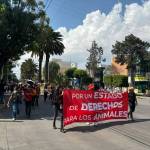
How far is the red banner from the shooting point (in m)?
18.4

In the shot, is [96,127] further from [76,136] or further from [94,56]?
[94,56]

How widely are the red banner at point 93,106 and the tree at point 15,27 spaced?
58.6 ft

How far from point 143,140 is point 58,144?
269 cm

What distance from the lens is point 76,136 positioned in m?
15.9

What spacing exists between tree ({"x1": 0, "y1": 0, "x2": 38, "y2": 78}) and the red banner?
1787 cm

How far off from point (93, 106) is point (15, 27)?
20153 millimetres

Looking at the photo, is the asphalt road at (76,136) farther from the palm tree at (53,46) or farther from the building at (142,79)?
the building at (142,79)

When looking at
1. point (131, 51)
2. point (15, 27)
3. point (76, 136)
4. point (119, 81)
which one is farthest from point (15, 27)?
point (119, 81)

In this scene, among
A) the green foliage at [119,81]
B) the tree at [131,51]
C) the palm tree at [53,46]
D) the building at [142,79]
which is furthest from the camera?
the green foliage at [119,81]

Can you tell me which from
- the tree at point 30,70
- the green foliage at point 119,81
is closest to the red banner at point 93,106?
the green foliage at point 119,81

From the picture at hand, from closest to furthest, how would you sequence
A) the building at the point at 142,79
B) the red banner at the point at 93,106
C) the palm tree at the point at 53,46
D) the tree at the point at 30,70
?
the red banner at the point at 93,106
the palm tree at the point at 53,46
the building at the point at 142,79
the tree at the point at 30,70

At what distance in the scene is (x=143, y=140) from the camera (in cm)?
1487

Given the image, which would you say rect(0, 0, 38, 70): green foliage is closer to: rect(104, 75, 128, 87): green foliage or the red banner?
the red banner

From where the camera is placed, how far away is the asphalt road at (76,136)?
45.1 feet
